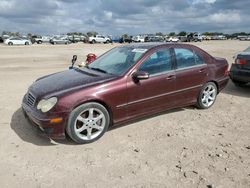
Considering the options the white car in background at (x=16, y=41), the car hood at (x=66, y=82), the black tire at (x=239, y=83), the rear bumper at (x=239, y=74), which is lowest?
the black tire at (x=239, y=83)

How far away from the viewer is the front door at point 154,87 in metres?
4.94

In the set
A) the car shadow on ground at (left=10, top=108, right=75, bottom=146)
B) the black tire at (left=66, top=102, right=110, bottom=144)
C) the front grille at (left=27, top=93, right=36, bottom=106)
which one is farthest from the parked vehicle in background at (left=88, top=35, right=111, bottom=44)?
the black tire at (left=66, top=102, right=110, bottom=144)

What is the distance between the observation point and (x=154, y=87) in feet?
16.9

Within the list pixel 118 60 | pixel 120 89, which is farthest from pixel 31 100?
pixel 118 60

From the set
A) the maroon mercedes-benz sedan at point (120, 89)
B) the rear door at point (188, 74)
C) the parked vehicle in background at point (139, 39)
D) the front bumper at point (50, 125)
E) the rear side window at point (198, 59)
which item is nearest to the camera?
the front bumper at point (50, 125)

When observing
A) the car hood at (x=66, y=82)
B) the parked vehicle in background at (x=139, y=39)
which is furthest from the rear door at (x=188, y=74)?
the parked vehicle in background at (x=139, y=39)

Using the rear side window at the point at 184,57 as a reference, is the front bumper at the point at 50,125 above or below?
below

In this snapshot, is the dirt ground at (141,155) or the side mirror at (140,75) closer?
the dirt ground at (141,155)

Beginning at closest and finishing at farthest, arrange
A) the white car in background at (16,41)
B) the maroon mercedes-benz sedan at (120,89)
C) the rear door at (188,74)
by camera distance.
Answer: the maroon mercedes-benz sedan at (120,89), the rear door at (188,74), the white car in background at (16,41)

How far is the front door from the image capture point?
494 cm

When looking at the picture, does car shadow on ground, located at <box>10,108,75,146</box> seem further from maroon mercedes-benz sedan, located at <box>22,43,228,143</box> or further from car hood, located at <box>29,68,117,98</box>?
car hood, located at <box>29,68,117,98</box>

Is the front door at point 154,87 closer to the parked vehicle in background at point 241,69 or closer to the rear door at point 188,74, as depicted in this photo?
the rear door at point 188,74

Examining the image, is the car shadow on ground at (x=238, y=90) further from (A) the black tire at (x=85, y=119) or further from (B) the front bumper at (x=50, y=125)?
(B) the front bumper at (x=50, y=125)

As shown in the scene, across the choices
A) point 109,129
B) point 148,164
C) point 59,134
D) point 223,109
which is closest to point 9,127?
point 59,134
